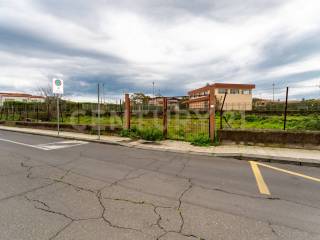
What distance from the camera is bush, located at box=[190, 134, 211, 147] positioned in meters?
9.52

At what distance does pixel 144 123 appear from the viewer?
13117 millimetres

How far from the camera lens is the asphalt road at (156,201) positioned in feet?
9.14

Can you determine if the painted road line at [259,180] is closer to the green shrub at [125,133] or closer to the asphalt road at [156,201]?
the asphalt road at [156,201]

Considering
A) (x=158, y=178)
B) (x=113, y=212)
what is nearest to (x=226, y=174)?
(x=158, y=178)

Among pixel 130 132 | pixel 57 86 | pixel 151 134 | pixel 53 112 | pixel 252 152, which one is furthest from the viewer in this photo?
pixel 53 112

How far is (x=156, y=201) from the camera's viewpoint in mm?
3736

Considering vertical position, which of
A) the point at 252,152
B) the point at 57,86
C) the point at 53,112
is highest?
the point at 57,86

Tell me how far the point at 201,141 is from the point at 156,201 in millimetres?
6317

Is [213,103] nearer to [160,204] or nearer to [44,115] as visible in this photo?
[160,204]

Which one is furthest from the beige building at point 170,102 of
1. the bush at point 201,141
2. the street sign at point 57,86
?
the street sign at point 57,86

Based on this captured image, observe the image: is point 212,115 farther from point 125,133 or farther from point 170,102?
point 125,133

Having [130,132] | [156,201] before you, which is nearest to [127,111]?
[130,132]

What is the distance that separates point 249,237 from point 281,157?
5460 millimetres

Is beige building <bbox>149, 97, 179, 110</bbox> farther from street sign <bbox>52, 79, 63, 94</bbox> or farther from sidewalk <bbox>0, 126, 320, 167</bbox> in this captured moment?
street sign <bbox>52, 79, 63, 94</bbox>
